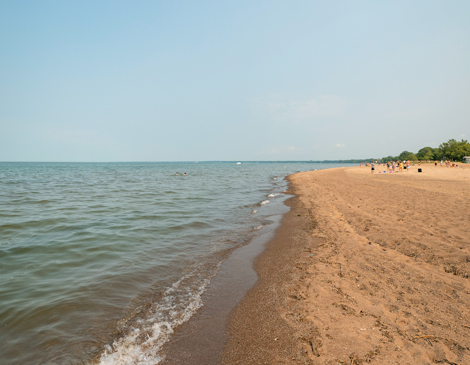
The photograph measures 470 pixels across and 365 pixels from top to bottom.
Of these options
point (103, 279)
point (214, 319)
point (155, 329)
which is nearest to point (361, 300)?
point (214, 319)

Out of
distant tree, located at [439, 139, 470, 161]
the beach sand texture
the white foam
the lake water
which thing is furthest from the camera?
distant tree, located at [439, 139, 470, 161]

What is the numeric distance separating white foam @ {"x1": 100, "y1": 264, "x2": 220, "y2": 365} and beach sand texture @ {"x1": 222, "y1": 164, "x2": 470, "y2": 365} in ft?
3.46

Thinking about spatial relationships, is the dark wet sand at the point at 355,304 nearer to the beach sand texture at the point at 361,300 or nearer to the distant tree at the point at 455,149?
the beach sand texture at the point at 361,300

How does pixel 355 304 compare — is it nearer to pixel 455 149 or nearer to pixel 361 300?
pixel 361 300

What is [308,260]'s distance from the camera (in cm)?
688

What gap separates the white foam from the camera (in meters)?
3.63

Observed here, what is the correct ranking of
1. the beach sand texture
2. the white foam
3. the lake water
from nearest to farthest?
1. the beach sand texture
2. the white foam
3. the lake water

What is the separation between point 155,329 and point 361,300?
3896 mm

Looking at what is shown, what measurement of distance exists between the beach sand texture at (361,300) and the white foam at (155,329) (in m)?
1.05

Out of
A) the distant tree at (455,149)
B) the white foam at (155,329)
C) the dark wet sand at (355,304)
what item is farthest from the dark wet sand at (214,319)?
the distant tree at (455,149)

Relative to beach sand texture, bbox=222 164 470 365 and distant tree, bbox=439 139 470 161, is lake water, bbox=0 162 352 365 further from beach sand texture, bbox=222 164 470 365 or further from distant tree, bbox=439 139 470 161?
distant tree, bbox=439 139 470 161

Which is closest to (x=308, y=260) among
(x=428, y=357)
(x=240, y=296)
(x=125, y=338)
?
(x=240, y=296)

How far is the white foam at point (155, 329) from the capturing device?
143 inches

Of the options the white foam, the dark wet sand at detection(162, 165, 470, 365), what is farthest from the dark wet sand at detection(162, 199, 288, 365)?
the white foam
